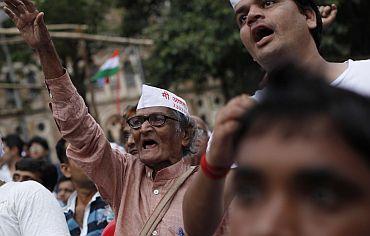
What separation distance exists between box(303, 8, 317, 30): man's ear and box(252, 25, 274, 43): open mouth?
0.16 m

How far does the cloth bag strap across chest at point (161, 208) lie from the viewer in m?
3.12

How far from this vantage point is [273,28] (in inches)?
98.7

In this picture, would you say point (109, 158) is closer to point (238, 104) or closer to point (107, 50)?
point (238, 104)

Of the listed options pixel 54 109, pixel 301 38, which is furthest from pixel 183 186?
pixel 301 38

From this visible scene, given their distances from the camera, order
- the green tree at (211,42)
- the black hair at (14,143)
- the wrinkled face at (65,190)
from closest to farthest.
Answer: the wrinkled face at (65,190), the black hair at (14,143), the green tree at (211,42)

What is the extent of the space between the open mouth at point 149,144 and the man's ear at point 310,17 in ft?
3.98

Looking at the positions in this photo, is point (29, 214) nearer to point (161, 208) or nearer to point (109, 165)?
point (109, 165)

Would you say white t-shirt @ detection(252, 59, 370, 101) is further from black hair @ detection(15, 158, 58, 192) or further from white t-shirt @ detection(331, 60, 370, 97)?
black hair @ detection(15, 158, 58, 192)

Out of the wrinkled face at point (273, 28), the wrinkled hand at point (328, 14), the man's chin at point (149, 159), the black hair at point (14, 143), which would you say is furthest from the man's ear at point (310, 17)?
the black hair at point (14, 143)

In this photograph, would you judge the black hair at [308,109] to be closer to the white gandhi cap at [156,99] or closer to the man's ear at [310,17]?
the man's ear at [310,17]

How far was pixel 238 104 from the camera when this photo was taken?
147cm

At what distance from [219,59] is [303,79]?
656 inches

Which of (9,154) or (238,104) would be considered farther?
(9,154)

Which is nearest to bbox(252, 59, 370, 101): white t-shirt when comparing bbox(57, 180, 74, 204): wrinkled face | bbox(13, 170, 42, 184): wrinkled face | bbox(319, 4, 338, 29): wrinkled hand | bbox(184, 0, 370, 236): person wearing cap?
bbox(184, 0, 370, 236): person wearing cap
